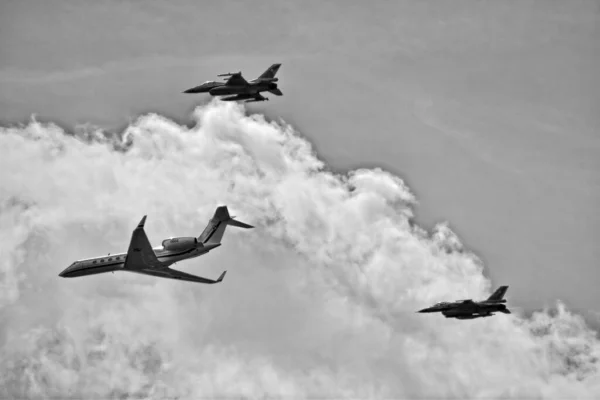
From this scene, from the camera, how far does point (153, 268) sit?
12031 cm

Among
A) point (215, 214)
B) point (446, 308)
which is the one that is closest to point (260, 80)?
point (215, 214)

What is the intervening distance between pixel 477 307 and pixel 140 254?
2899 inches

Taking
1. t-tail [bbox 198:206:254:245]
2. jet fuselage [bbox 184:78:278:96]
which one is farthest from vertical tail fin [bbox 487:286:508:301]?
jet fuselage [bbox 184:78:278:96]

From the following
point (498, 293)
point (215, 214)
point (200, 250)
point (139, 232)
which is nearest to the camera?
point (139, 232)

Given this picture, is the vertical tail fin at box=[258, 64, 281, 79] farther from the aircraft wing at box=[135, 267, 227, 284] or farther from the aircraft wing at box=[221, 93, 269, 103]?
the aircraft wing at box=[135, 267, 227, 284]

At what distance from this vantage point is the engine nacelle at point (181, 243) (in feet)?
383

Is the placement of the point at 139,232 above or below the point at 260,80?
below

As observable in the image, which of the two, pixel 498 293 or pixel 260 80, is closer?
pixel 260 80

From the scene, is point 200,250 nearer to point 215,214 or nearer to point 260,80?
point 215,214

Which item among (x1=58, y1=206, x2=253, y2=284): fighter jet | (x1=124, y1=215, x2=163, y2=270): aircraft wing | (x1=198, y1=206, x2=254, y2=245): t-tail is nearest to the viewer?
(x1=124, y1=215, x2=163, y2=270): aircraft wing

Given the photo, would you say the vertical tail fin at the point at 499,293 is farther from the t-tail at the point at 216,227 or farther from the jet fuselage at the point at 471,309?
the t-tail at the point at 216,227

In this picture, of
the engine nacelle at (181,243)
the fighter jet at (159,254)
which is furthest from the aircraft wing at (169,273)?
the engine nacelle at (181,243)

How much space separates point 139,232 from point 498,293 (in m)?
81.3

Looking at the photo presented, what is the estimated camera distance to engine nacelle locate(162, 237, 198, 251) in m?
117
